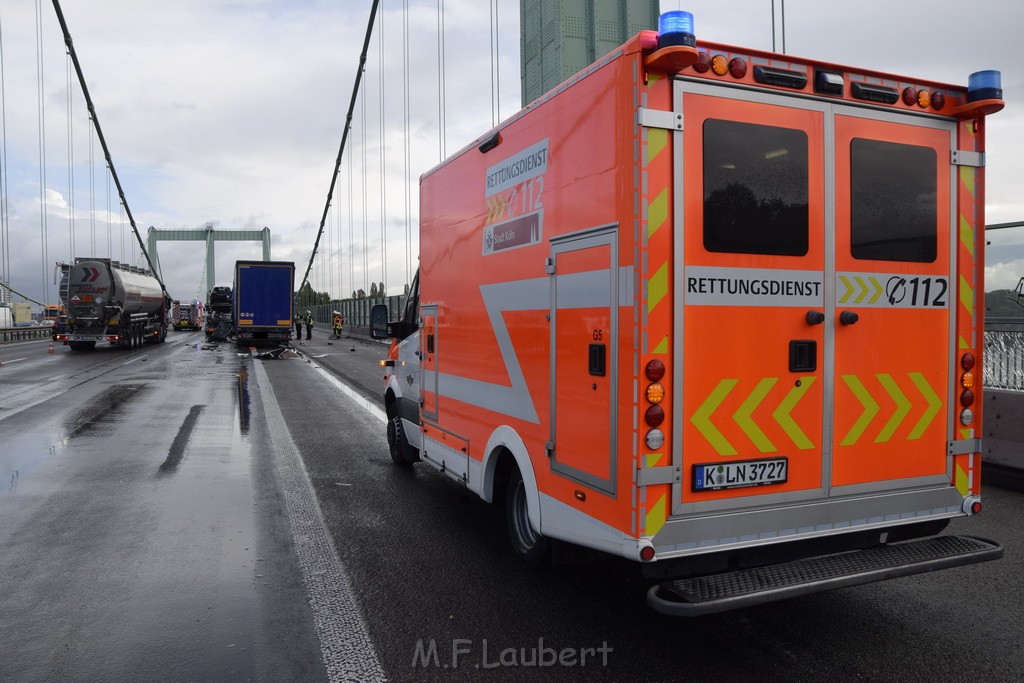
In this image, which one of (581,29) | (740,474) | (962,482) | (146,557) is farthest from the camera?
(581,29)

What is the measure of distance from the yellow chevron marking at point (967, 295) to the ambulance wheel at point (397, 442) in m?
5.06

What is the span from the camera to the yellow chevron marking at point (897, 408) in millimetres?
3994

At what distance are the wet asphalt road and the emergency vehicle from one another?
0.41m

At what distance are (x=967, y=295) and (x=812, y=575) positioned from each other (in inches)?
73.0

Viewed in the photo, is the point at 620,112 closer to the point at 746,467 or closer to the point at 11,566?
the point at 746,467

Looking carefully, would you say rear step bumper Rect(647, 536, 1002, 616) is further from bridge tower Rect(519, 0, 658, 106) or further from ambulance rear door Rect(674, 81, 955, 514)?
bridge tower Rect(519, 0, 658, 106)

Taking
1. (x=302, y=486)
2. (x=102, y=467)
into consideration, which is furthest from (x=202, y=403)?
(x=302, y=486)

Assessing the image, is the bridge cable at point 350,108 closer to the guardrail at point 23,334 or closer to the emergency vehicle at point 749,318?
the guardrail at point 23,334

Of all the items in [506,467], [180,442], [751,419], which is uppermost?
[751,419]

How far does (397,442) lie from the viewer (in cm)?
802

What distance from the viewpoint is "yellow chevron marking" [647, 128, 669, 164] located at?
3.47 metres

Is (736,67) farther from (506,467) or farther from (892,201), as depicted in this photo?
(506,467)

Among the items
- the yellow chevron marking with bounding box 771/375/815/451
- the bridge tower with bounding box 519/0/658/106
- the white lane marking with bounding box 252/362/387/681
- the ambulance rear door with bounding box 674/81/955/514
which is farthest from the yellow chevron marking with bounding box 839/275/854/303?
the bridge tower with bounding box 519/0/658/106

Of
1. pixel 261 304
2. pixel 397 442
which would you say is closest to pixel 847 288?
pixel 397 442
